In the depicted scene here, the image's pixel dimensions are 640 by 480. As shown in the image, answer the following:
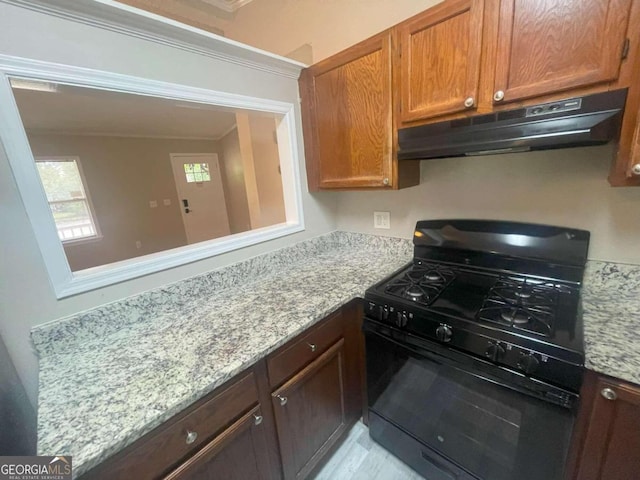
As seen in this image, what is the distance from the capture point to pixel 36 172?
0.90 m

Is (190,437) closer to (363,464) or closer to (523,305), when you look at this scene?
(363,464)

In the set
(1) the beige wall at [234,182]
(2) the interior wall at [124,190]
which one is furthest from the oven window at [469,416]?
(2) the interior wall at [124,190]

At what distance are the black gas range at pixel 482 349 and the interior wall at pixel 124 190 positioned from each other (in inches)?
195

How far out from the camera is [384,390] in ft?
4.25

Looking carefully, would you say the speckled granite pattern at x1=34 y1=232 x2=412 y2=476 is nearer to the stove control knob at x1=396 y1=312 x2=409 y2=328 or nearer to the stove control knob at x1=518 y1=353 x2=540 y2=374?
the stove control knob at x1=396 y1=312 x2=409 y2=328

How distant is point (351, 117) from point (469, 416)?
1.47 metres

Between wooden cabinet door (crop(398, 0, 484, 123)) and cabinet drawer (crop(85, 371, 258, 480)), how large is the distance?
132 cm

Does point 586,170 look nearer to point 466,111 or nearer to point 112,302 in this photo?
point 466,111

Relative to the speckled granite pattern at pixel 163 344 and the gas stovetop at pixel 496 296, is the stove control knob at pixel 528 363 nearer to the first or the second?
the gas stovetop at pixel 496 296

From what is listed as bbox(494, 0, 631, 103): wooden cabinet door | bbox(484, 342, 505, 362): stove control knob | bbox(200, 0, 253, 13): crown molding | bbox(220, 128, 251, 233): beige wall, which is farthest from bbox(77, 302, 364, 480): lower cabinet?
bbox(220, 128, 251, 233): beige wall

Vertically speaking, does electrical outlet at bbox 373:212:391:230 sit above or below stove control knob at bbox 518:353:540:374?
above

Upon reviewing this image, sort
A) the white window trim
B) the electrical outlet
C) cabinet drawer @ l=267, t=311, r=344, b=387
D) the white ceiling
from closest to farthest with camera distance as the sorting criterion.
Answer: cabinet drawer @ l=267, t=311, r=344, b=387, the electrical outlet, the white ceiling, the white window trim

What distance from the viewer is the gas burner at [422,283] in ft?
3.89

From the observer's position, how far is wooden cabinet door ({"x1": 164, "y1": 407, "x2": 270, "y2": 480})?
79cm
